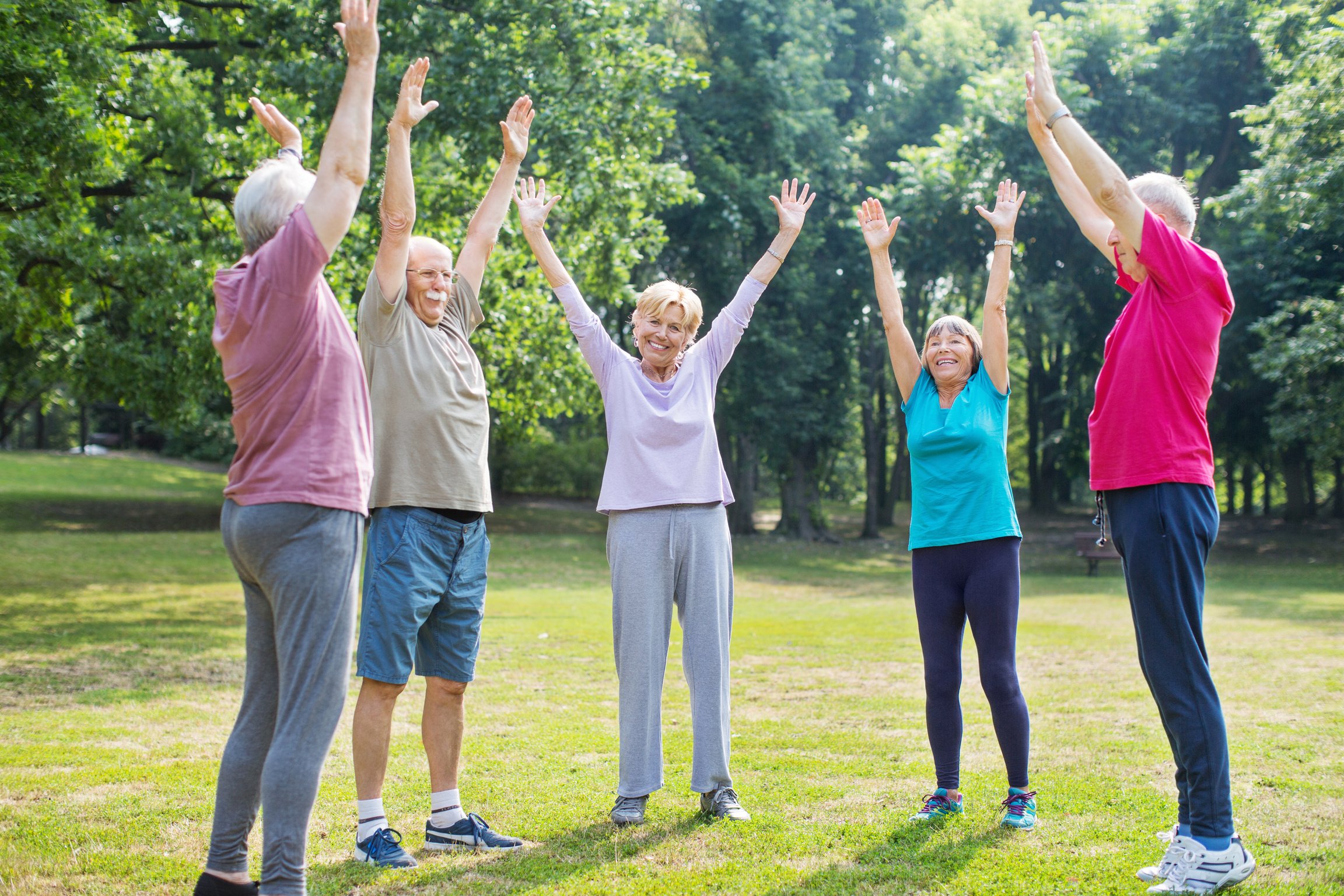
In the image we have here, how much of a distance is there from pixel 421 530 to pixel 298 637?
111cm

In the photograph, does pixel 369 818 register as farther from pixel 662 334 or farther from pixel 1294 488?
pixel 1294 488

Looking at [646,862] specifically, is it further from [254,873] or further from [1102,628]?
[1102,628]

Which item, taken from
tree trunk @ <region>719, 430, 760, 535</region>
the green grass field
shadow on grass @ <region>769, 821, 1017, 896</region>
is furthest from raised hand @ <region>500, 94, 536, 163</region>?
tree trunk @ <region>719, 430, 760, 535</region>

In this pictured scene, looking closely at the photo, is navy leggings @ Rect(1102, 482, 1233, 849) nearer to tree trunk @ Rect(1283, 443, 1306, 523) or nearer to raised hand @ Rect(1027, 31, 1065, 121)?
raised hand @ Rect(1027, 31, 1065, 121)

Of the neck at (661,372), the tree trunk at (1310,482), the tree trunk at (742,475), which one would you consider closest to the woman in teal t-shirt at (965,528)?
the neck at (661,372)

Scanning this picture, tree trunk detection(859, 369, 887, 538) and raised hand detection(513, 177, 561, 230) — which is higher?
raised hand detection(513, 177, 561, 230)

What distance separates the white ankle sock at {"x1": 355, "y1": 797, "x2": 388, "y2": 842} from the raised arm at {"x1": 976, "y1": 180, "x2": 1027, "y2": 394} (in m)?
3.05

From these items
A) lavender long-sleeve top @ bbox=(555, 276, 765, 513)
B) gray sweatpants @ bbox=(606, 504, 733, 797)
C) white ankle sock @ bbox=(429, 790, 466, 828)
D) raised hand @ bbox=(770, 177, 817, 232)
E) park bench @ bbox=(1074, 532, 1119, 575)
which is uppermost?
raised hand @ bbox=(770, 177, 817, 232)

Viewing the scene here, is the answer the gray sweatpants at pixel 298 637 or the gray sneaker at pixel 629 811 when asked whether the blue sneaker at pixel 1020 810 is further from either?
the gray sweatpants at pixel 298 637

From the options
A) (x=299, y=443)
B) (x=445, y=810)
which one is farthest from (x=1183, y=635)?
(x=299, y=443)

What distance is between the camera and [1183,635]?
11.8ft

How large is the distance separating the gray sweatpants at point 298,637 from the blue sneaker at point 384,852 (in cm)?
98

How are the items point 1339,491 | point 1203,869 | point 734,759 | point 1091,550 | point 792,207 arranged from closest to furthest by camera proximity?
point 1203,869 < point 792,207 < point 734,759 < point 1091,550 < point 1339,491

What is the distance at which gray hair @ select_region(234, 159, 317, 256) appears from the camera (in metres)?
2.98
